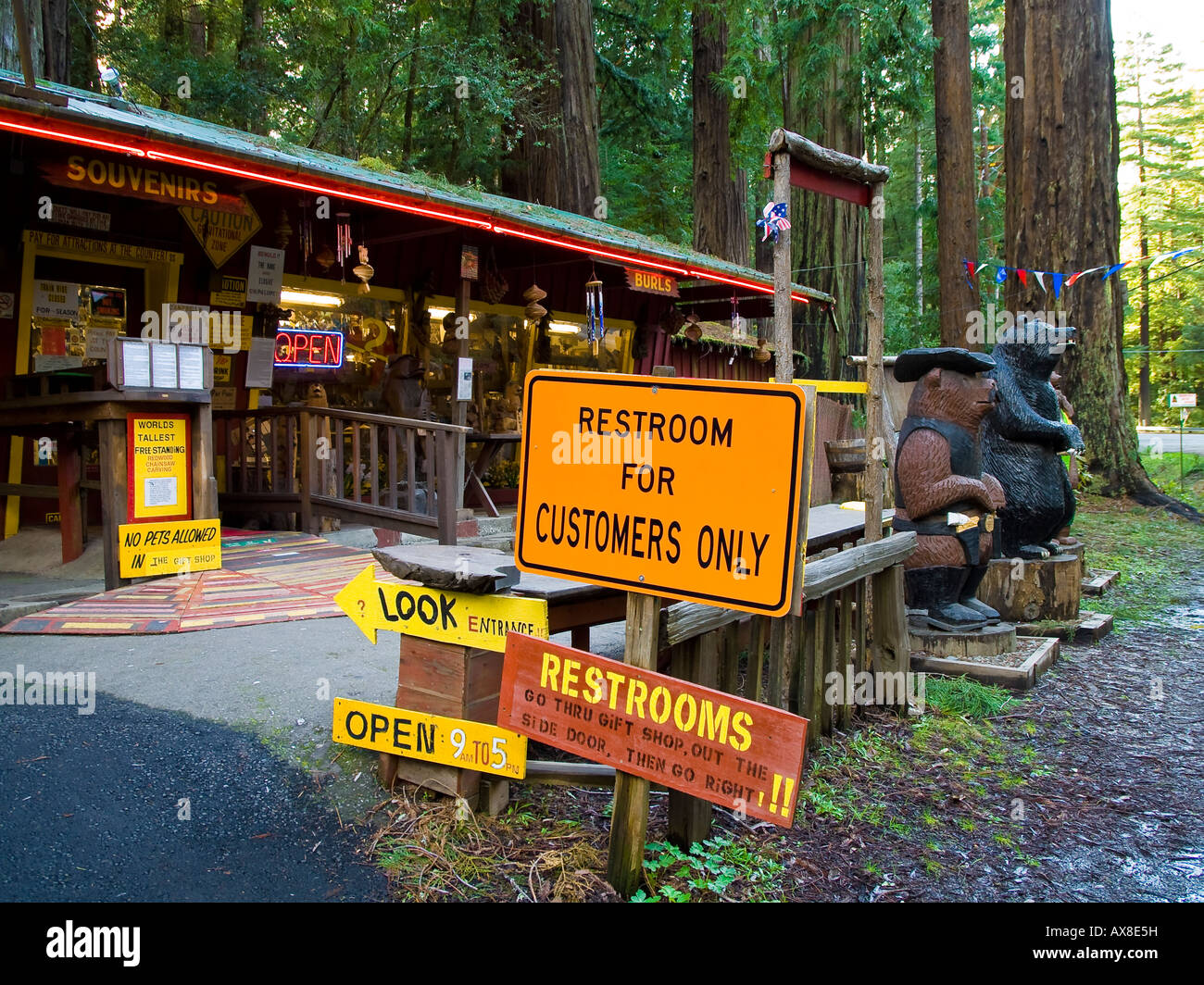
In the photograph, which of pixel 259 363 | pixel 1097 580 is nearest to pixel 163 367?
pixel 259 363

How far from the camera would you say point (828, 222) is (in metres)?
15.6

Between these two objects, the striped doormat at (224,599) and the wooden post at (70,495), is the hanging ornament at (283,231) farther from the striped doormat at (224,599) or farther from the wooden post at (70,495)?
the striped doormat at (224,599)

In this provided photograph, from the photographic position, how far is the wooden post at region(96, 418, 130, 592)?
6102 millimetres

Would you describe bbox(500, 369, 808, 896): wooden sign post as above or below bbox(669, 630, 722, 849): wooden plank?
above

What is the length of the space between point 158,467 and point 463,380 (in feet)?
13.7

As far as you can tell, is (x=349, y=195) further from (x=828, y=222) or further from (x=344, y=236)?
(x=828, y=222)

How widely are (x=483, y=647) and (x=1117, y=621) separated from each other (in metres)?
5.85

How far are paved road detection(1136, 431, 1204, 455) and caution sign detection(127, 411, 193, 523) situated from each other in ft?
82.6

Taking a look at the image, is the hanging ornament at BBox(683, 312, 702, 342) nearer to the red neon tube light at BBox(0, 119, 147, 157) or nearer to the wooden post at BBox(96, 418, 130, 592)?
the red neon tube light at BBox(0, 119, 147, 157)

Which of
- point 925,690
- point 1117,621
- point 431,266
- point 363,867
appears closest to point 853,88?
point 431,266

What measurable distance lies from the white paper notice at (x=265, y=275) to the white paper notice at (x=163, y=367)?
3.19m

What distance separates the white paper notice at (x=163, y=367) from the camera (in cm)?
624

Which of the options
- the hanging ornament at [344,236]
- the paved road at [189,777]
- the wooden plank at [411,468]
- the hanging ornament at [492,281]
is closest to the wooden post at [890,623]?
the paved road at [189,777]

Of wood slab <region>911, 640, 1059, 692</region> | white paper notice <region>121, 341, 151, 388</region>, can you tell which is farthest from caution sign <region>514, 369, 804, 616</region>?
white paper notice <region>121, 341, 151, 388</region>
